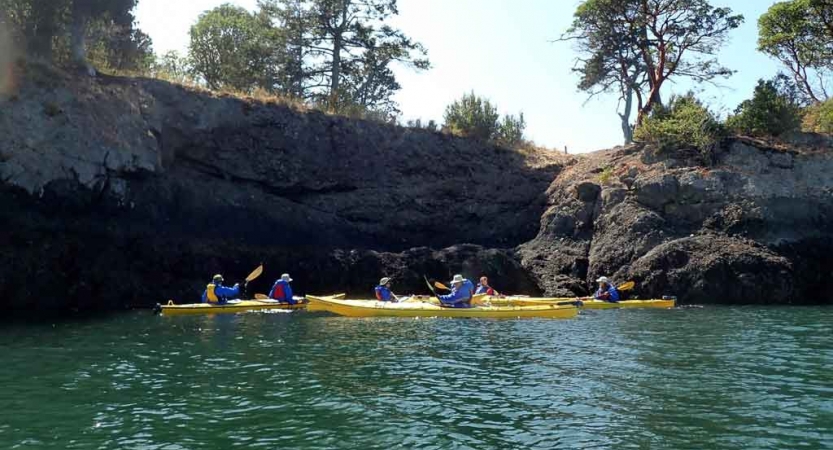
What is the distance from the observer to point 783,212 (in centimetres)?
2603

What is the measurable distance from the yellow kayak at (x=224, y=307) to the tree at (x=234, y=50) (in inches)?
700

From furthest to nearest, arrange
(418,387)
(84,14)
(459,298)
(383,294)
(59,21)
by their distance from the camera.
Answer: (84,14)
(59,21)
(383,294)
(459,298)
(418,387)

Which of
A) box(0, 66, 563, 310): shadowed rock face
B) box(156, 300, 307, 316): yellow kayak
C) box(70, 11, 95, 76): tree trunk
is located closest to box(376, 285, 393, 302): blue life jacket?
box(156, 300, 307, 316): yellow kayak

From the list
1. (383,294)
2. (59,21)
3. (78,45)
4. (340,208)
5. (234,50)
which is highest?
(234,50)

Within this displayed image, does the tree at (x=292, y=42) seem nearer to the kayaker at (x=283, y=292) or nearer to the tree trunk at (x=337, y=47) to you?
the tree trunk at (x=337, y=47)

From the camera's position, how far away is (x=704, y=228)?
86.1 ft

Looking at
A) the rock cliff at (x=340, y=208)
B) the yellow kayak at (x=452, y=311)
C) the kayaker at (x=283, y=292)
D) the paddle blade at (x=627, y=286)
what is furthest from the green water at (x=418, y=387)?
the rock cliff at (x=340, y=208)

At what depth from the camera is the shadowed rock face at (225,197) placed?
2234 cm

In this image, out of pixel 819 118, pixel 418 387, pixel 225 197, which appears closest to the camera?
pixel 418 387

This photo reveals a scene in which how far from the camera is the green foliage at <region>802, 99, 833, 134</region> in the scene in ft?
99.5

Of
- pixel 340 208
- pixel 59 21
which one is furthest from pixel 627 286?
pixel 59 21

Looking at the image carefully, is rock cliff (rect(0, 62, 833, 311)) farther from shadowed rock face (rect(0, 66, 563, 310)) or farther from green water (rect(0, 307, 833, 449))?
green water (rect(0, 307, 833, 449))

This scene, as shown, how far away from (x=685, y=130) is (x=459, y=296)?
14563mm

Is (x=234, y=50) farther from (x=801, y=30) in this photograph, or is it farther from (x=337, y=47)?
(x=801, y=30)
